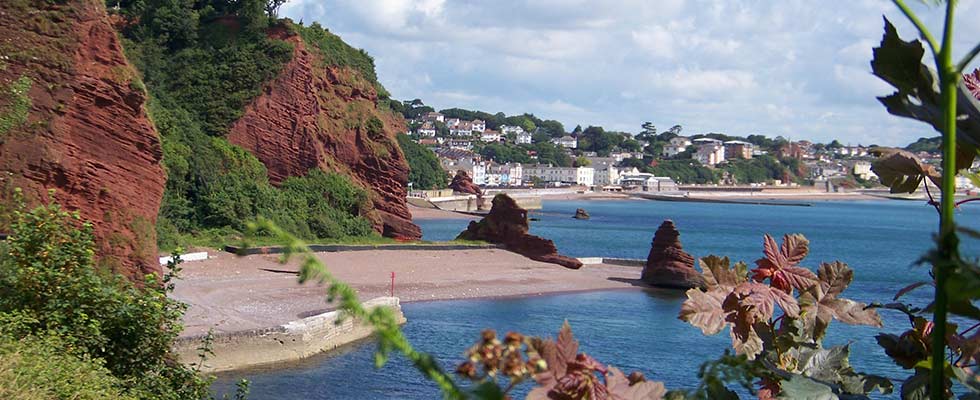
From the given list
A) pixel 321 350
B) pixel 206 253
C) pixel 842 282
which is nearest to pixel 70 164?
pixel 321 350

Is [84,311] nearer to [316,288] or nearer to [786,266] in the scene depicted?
[316,288]

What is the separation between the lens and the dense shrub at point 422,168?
4459 inches

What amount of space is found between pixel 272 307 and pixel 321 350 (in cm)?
507

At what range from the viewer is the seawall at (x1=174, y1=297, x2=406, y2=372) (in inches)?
854

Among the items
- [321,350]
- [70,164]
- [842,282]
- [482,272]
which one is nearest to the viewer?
[842,282]

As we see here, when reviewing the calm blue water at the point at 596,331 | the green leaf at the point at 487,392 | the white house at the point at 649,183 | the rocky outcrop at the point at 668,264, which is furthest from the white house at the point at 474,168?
the green leaf at the point at 487,392

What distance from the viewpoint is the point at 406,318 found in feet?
102

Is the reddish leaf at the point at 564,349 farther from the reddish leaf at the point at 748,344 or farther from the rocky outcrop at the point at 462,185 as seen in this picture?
the rocky outcrop at the point at 462,185

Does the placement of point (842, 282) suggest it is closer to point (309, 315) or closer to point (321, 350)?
point (321, 350)

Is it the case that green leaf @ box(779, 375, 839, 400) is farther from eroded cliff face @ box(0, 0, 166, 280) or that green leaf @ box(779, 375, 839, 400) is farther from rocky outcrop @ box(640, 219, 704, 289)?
rocky outcrop @ box(640, 219, 704, 289)

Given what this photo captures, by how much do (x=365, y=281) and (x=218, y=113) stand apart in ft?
47.8

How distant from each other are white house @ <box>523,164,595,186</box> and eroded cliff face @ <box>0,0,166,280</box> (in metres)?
150

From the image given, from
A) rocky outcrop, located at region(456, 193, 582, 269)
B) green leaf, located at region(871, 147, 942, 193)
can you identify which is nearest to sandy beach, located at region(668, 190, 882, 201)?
rocky outcrop, located at region(456, 193, 582, 269)

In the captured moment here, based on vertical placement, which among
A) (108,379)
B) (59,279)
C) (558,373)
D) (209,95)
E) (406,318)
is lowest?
(406,318)
